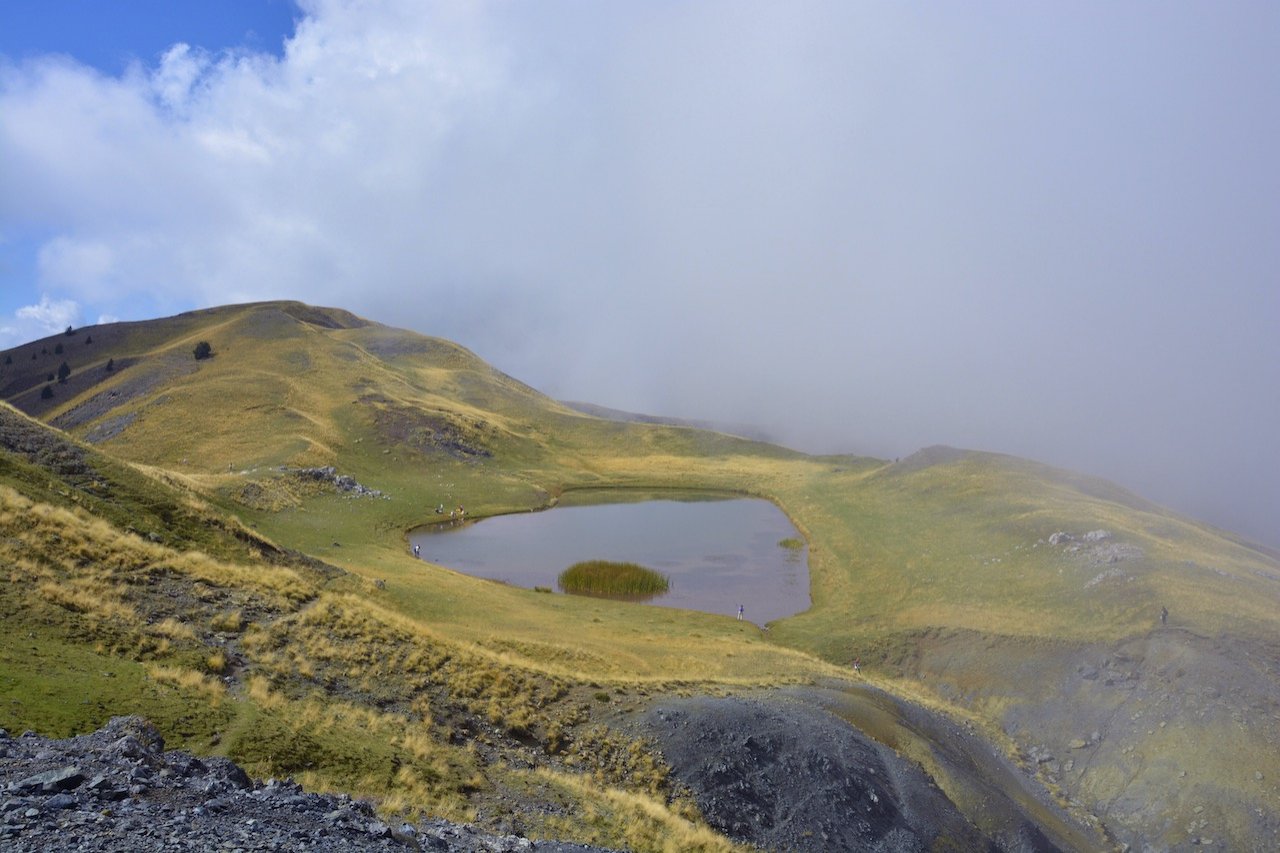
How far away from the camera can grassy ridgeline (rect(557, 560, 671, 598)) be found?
57.0 metres

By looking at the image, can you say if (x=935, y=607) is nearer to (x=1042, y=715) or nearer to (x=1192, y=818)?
(x=1042, y=715)

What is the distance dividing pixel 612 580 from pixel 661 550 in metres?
12.4

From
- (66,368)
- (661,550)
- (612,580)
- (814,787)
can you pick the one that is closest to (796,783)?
(814,787)

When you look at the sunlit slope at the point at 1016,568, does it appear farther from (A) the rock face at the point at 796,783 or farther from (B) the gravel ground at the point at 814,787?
(A) the rock face at the point at 796,783

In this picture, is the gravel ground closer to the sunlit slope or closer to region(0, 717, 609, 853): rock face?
region(0, 717, 609, 853): rock face

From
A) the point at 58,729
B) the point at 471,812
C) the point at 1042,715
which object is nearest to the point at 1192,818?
the point at 1042,715

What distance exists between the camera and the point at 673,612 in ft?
170

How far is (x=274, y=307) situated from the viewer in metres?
164

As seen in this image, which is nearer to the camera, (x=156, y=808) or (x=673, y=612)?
(x=156, y=808)

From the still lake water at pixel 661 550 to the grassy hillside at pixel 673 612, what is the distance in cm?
337

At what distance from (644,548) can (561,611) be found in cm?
2344

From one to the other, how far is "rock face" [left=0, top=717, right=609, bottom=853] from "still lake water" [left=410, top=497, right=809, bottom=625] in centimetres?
4210

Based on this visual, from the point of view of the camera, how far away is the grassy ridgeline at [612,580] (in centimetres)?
5703

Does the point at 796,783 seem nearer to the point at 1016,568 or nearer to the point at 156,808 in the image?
the point at 156,808
